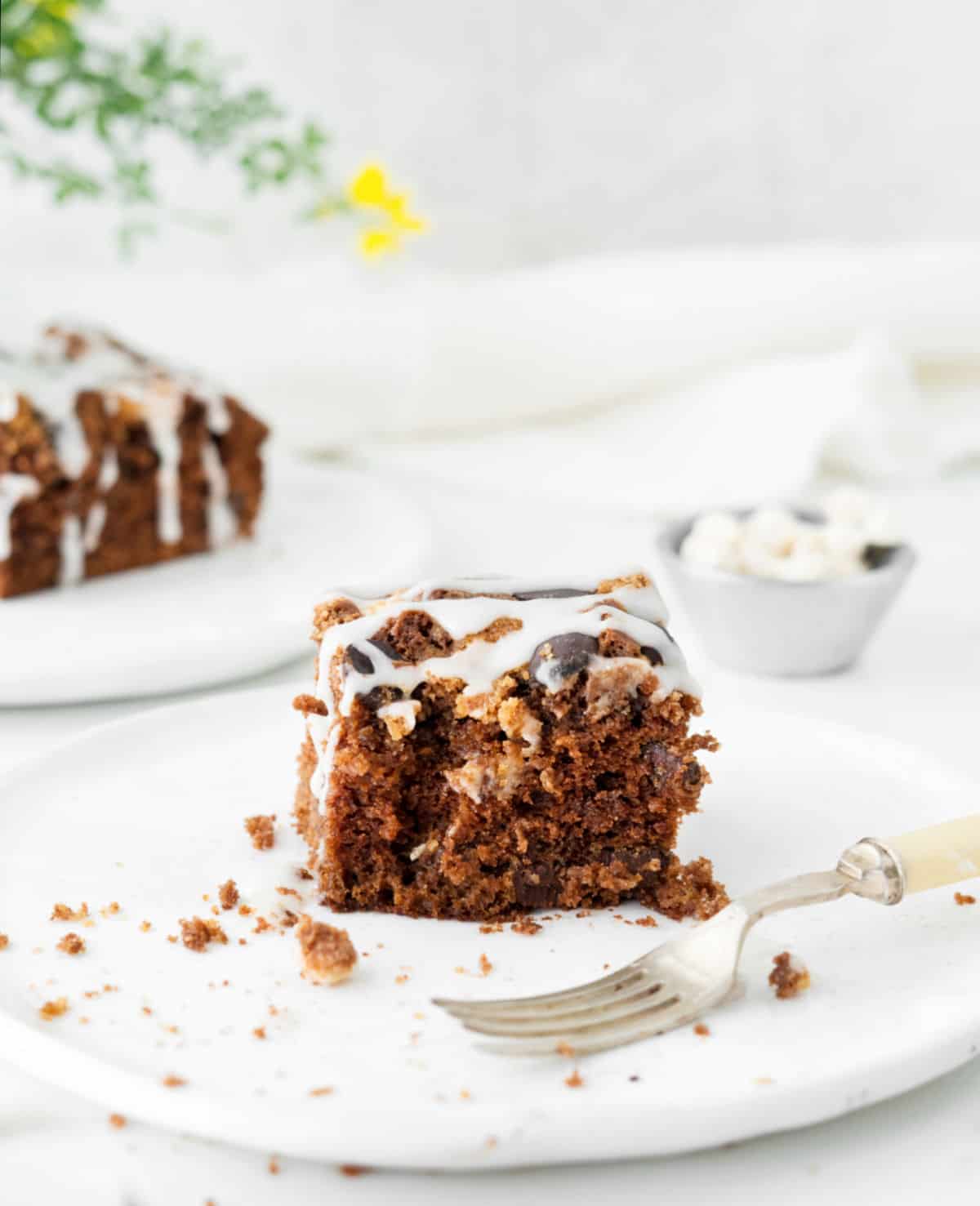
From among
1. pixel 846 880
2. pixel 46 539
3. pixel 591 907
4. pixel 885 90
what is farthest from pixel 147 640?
pixel 885 90

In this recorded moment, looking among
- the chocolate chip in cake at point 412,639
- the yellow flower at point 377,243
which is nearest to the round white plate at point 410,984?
the chocolate chip in cake at point 412,639

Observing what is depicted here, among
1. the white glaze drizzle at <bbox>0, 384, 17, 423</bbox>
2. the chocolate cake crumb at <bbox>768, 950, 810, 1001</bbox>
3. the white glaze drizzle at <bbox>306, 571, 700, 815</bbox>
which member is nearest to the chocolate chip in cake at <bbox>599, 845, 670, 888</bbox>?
the white glaze drizzle at <bbox>306, 571, 700, 815</bbox>

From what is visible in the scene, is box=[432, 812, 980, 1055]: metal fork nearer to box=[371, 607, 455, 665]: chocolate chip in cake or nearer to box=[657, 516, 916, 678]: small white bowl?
box=[371, 607, 455, 665]: chocolate chip in cake

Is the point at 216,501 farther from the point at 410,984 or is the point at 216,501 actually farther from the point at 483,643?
the point at 410,984

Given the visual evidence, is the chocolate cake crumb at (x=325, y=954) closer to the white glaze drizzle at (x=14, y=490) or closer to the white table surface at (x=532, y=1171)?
the white table surface at (x=532, y=1171)

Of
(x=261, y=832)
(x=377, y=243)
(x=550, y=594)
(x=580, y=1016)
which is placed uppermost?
(x=377, y=243)

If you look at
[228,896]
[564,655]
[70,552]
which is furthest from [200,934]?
[70,552]
